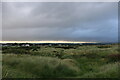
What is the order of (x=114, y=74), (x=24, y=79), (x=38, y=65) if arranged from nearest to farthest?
(x=24, y=79) < (x=114, y=74) < (x=38, y=65)

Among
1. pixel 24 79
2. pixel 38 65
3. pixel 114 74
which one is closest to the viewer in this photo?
pixel 24 79

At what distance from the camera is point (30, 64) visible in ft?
78.0

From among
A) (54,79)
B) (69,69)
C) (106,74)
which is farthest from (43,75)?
(106,74)

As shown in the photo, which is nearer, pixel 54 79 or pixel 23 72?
pixel 54 79

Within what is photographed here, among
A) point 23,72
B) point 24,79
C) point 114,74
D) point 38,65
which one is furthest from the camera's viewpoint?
point 38,65

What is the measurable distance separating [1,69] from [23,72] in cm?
250

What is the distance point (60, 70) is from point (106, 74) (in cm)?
542

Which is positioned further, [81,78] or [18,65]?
[18,65]

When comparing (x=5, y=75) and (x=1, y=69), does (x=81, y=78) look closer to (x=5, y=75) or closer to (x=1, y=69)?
(x=5, y=75)

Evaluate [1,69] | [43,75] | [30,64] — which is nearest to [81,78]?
[43,75]

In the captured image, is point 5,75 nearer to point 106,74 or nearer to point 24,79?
point 24,79

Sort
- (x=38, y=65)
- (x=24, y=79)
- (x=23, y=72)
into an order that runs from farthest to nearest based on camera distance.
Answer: (x=38, y=65)
(x=23, y=72)
(x=24, y=79)

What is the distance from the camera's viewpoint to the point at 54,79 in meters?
19.0

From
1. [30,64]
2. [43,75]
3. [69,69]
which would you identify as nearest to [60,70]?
[69,69]
